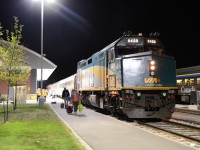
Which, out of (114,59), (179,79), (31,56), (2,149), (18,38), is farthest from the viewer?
(31,56)

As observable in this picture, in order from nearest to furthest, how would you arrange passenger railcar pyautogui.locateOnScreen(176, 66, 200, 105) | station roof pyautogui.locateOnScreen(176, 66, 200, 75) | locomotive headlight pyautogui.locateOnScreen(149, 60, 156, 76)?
1. locomotive headlight pyautogui.locateOnScreen(149, 60, 156, 76)
2. station roof pyautogui.locateOnScreen(176, 66, 200, 75)
3. passenger railcar pyautogui.locateOnScreen(176, 66, 200, 105)

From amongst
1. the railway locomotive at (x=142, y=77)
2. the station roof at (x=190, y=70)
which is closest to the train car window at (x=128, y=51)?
the railway locomotive at (x=142, y=77)

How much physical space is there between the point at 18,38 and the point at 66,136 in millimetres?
11615

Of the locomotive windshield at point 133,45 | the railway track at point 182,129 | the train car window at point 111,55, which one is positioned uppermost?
the locomotive windshield at point 133,45

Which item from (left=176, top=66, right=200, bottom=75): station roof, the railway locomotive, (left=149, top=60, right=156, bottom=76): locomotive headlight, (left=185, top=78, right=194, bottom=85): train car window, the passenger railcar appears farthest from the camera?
(left=185, top=78, right=194, bottom=85): train car window

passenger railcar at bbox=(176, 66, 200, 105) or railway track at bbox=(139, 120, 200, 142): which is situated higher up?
passenger railcar at bbox=(176, 66, 200, 105)

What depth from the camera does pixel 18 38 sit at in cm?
2047

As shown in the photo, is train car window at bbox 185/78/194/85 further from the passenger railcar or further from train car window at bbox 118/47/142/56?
train car window at bbox 118/47/142/56

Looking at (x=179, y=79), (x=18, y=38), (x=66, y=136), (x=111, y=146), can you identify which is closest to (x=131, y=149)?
(x=111, y=146)

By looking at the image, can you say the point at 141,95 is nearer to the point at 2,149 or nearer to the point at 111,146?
the point at 111,146

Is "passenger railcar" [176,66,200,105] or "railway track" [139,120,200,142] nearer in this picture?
"railway track" [139,120,200,142]

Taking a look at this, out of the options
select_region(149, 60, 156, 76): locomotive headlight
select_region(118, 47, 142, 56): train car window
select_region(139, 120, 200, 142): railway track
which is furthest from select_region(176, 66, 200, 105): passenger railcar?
select_region(139, 120, 200, 142): railway track

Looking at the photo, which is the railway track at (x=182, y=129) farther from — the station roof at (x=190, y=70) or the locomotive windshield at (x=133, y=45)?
the station roof at (x=190, y=70)

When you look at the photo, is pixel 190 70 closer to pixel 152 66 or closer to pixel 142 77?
pixel 152 66
